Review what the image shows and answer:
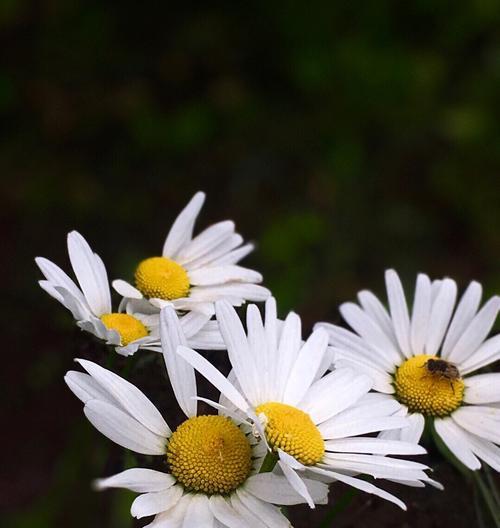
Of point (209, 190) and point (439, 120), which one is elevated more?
point (439, 120)

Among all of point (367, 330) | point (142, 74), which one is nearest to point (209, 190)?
point (142, 74)

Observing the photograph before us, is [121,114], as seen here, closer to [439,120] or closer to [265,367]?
[439,120]

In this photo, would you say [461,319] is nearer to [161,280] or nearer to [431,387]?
[431,387]

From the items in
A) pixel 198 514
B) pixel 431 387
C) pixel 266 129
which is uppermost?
pixel 266 129

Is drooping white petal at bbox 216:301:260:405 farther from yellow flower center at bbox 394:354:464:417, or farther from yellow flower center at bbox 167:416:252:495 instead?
yellow flower center at bbox 394:354:464:417

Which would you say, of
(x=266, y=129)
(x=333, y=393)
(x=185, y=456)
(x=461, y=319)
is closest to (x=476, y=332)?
(x=461, y=319)

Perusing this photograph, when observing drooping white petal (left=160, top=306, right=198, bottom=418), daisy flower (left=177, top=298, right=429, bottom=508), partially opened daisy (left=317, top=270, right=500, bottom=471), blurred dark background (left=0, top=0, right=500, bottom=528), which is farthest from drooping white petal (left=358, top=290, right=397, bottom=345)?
blurred dark background (left=0, top=0, right=500, bottom=528)
